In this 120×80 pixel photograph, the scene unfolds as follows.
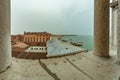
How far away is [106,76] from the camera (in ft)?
14.7

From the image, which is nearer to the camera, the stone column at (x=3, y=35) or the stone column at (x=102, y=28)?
the stone column at (x=3, y=35)

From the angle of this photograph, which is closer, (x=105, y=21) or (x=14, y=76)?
(x=14, y=76)

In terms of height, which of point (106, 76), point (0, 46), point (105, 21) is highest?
point (105, 21)

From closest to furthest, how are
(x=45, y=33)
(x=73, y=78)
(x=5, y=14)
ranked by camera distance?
(x=73, y=78) → (x=5, y=14) → (x=45, y=33)

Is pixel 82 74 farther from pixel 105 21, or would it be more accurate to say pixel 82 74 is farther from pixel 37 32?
pixel 37 32

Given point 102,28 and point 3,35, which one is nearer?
point 3,35

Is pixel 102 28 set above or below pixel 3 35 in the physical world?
above

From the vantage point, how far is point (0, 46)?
181 inches

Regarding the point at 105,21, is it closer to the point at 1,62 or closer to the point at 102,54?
the point at 102,54

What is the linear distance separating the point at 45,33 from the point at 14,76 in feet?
142

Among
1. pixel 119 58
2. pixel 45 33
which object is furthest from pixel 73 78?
pixel 45 33

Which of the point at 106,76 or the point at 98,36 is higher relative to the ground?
the point at 98,36

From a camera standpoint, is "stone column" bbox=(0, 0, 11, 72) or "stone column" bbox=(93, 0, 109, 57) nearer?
"stone column" bbox=(0, 0, 11, 72)

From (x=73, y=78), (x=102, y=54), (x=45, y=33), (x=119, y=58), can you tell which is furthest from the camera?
(x=45, y=33)
